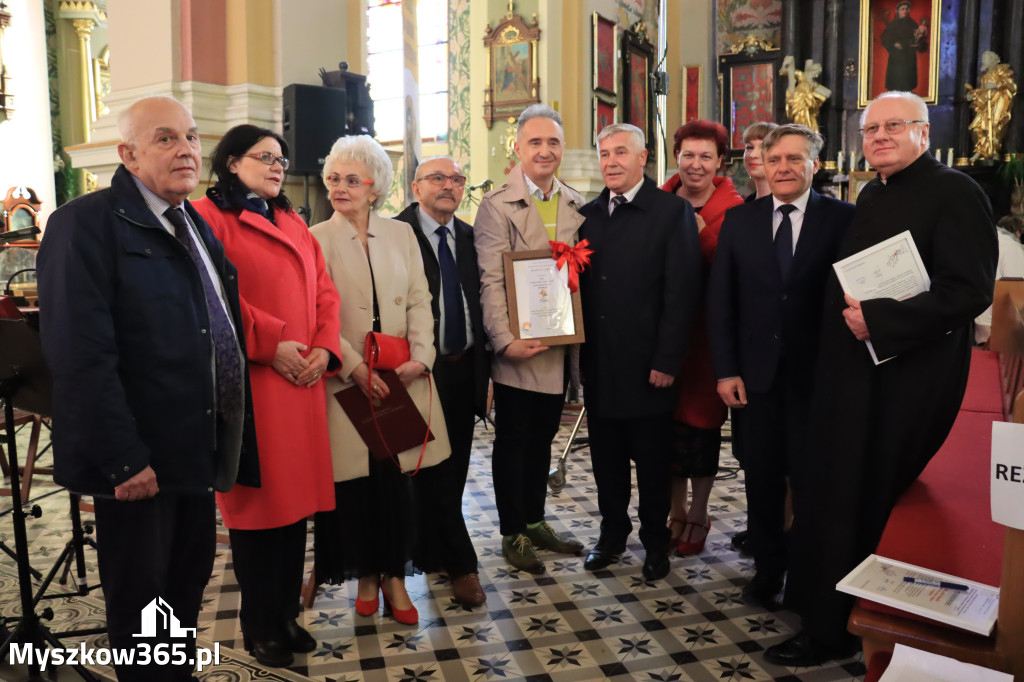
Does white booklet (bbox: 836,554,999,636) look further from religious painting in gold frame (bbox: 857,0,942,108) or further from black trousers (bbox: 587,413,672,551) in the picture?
religious painting in gold frame (bbox: 857,0,942,108)

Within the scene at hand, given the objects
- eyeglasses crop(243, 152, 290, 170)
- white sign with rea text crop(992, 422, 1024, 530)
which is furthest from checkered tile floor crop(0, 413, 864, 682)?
eyeglasses crop(243, 152, 290, 170)

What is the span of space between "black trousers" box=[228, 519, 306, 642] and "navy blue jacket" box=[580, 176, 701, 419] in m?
1.20

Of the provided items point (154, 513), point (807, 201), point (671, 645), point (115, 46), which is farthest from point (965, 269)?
point (115, 46)

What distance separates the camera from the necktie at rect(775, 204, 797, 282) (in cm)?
266

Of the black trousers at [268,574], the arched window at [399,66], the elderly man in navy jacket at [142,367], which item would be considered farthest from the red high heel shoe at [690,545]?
the arched window at [399,66]

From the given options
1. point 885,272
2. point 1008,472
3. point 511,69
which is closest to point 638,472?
point 885,272

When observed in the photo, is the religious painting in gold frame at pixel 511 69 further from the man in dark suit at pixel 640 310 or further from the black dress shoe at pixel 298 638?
the black dress shoe at pixel 298 638

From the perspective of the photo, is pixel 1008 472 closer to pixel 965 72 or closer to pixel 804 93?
pixel 804 93

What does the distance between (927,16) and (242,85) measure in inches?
389

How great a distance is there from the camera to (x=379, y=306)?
2.70 metres

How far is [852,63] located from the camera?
1131cm

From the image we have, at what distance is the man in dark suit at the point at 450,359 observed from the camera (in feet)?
9.52

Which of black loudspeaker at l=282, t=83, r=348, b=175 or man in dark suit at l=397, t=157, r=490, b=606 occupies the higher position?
black loudspeaker at l=282, t=83, r=348, b=175
